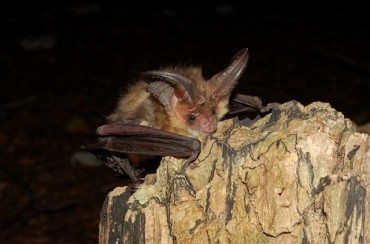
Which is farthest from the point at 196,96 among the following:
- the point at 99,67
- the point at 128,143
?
the point at 99,67

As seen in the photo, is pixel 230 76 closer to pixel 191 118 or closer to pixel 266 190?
pixel 191 118

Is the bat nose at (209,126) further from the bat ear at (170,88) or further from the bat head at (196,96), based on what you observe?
the bat ear at (170,88)

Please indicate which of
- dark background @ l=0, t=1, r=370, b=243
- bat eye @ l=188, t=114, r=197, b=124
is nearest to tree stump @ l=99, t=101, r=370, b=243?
bat eye @ l=188, t=114, r=197, b=124

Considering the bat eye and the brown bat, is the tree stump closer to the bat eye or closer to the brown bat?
the brown bat

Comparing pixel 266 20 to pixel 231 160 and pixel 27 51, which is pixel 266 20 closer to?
pixel 27 51

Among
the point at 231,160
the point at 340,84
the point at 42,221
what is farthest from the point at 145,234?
the point at 340,84

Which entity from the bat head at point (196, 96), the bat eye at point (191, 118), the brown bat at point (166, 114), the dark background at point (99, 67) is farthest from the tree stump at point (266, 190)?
the dark background at point (99, 67)
